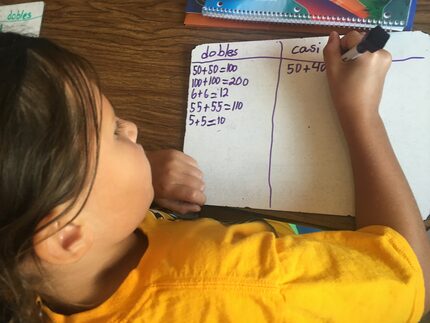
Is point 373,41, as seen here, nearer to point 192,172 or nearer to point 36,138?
point 192,172

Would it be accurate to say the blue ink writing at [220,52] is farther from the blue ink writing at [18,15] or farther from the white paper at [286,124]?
the blue ink writing at [18,15]

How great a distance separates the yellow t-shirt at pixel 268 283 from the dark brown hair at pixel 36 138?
0.12m

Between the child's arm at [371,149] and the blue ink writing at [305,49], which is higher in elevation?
the blue ink writing at [305,49]

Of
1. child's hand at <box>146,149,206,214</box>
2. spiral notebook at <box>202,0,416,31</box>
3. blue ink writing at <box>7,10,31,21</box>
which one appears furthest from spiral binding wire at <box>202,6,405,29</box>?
blue ink writing at <box>7,10,31,21</box>

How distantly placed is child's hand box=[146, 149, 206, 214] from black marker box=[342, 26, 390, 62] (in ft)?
0.89

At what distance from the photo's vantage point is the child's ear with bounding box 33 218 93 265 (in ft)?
1.50

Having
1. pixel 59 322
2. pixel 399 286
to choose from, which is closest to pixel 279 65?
pixel 399 286

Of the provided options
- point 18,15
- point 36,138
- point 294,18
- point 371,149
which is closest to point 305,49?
point 294,18

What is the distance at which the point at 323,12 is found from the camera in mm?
679

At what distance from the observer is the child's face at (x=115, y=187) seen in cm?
48

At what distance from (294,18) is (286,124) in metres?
0.15

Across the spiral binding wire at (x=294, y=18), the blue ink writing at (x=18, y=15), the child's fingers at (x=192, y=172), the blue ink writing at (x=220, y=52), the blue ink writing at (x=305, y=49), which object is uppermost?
the spiral binding wire at (x=294, y=18)

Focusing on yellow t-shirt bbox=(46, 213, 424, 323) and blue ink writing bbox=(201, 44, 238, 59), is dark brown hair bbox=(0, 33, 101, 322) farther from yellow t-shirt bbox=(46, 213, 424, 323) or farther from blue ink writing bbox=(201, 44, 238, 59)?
blue ink writing bbox=(201, 44, 238, 59)

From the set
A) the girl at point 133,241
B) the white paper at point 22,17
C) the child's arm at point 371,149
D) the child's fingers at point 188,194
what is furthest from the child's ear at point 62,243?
the white paper at point 22,17
